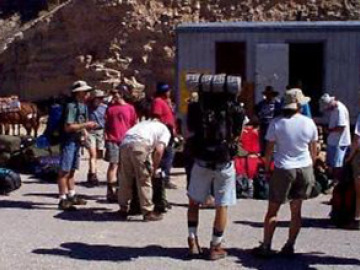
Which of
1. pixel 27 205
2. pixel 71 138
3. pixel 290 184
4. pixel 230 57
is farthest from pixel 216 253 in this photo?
pixel 230 57

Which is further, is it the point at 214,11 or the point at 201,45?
the point at 214,11

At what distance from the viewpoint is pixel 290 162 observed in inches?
369

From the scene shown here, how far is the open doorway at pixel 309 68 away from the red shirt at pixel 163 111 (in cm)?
857

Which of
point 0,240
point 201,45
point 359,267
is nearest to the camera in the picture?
point 359,267

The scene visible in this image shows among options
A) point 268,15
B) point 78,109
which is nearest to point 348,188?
point 78,109

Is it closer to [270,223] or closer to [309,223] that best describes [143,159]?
[309,223]

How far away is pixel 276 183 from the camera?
9.34 m

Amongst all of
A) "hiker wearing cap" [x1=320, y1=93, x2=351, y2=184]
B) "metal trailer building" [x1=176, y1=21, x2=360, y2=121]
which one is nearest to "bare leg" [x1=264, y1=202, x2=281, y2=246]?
"hiker wearing cap" [x1=320, y1=93, x2=351, y2=184]

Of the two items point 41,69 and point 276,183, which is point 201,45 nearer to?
point 276,183

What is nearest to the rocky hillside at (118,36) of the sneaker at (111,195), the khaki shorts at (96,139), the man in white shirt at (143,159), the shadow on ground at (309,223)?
the khaki shorts at (96,139)

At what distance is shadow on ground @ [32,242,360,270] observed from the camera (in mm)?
9281

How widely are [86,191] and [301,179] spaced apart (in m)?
6.04

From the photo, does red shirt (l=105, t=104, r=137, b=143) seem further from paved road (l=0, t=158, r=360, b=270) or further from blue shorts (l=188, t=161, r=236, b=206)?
blue shorts (l=188, t=161, r=236, b=206)

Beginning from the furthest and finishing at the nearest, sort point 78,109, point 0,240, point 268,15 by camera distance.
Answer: point 268,15 → point 78,109 → point 0,240
